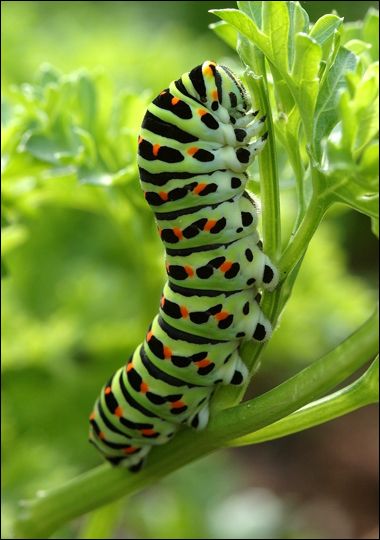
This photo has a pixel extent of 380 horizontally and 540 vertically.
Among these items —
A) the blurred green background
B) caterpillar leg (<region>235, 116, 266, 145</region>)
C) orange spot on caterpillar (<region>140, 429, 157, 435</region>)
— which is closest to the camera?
caterpillar leg (<region>235, 116, 266, 145</region>)

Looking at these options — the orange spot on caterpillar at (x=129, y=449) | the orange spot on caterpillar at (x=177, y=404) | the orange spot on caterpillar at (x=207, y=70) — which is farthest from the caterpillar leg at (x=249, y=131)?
the orange spot on caterpillar at (x=129, y=449)

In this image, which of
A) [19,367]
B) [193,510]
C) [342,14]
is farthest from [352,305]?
[342,14]

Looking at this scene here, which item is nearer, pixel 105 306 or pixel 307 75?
pixel 307 75

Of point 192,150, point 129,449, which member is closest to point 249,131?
point 192,150

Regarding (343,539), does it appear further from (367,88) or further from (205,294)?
(367,88)

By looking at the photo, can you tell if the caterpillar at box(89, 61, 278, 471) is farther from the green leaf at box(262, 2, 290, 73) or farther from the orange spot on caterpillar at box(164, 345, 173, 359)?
the green leaf at box(262, 2, 290, 73)

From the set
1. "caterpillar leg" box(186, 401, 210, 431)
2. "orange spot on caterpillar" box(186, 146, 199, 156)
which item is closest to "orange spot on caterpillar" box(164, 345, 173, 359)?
"caterpillar leg" box(186, 401, 210, 431)

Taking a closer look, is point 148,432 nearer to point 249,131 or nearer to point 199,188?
point 199,188
